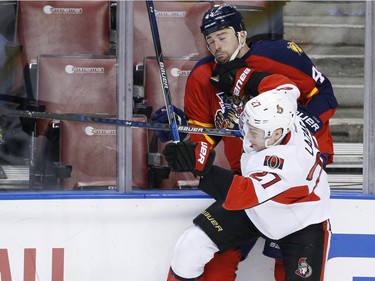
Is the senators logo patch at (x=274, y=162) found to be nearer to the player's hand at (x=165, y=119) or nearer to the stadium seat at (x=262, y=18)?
the player's hand at (x=165, y=119)

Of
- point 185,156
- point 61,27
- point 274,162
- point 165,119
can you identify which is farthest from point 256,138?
point 61,27

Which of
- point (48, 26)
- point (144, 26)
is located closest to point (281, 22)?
point (144, 26)

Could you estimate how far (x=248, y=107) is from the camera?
3.65 metres

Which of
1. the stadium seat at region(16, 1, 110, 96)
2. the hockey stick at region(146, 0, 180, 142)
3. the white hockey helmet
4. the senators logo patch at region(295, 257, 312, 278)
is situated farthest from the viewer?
the stadium seat at region(16, 1, 110, 96)

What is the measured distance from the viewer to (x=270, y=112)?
360 centimetres

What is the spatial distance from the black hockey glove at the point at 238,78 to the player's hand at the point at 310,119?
0.57 ft

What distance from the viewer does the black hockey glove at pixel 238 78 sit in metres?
3.92

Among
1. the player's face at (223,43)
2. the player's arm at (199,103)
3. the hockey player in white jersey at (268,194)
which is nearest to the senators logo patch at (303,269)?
the hockey player in white jersey at (268,194)

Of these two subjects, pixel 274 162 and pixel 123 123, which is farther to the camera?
pixel 123 123

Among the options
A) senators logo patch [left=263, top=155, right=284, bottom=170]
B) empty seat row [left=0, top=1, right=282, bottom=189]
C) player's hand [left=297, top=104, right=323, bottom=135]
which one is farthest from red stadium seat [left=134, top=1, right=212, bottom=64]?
senators logo patch [left=263, top=155, right=284, bottom=170]

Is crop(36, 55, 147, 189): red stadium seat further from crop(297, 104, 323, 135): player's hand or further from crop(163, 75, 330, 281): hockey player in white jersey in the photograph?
crop(297, 104, 323, 135): player's hand

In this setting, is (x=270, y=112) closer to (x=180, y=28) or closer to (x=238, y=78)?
(x=238, y=78)

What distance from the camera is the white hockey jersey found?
3.61 m

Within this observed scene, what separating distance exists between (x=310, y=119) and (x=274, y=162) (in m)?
0.40
